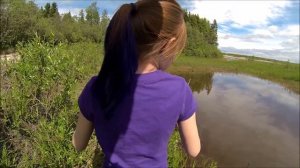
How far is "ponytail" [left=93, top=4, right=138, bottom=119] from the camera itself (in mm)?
1317

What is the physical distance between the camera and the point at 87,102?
1462 millimetres

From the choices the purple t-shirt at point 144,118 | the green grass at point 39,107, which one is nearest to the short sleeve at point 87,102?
the purple t-shirt at point 144,118

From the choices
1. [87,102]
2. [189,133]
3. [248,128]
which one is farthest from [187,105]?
[248,128]

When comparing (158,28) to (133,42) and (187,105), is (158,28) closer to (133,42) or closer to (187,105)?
(133,42)

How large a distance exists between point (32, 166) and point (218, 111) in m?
11.9

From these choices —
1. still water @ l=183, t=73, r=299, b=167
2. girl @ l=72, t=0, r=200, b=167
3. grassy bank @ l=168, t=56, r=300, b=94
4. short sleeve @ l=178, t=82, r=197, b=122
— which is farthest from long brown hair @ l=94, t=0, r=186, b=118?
grassy bank @ l=168, t=56, r=300, b=94

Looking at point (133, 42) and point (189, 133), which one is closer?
point (133, 42)

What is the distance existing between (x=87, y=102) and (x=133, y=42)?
1.11 ft

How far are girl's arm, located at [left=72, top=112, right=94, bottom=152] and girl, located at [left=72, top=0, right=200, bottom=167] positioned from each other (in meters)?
0.05

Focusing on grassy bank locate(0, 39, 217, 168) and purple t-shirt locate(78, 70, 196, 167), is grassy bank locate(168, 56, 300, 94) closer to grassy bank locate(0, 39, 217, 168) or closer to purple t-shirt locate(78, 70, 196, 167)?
grassy bank locate(0, 39, 217, 168)

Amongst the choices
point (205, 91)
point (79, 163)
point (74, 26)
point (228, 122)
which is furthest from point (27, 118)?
point (74, 26)

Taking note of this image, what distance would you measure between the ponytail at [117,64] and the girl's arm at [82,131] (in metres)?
0.15

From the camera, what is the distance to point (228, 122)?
13.2m

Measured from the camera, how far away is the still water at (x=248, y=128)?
9828 mm
